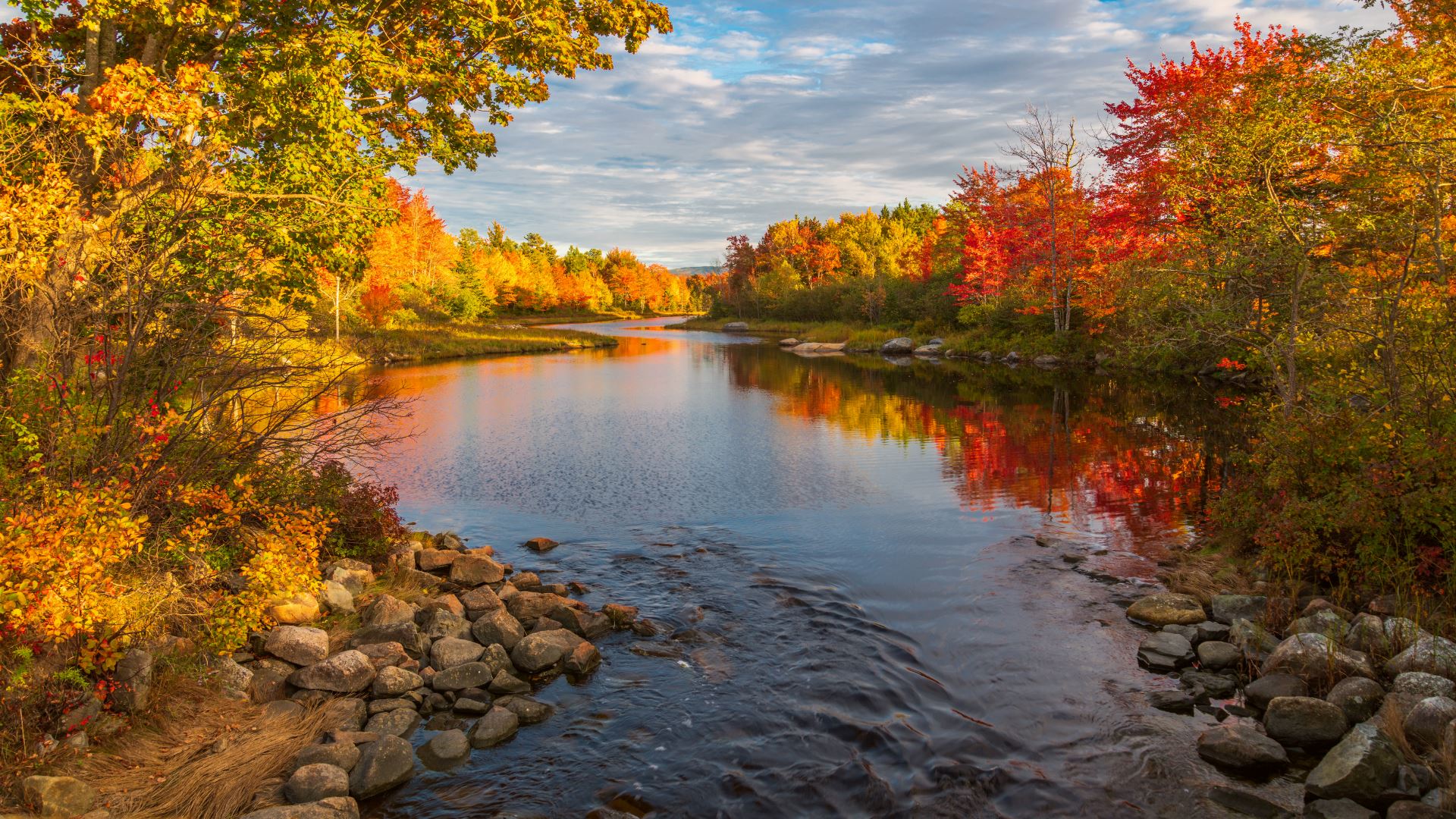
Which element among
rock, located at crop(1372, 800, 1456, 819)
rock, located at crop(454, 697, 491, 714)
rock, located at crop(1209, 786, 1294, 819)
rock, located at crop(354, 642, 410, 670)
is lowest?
rock, located at crop(1209, 786, 1294, 819)

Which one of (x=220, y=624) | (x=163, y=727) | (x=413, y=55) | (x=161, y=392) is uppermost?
(x=413, y=55)

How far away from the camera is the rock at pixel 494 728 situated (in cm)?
770

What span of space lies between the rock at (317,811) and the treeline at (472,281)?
10.9 m

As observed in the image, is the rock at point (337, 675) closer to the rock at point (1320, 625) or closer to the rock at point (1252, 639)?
the rock at point (1252, 639)

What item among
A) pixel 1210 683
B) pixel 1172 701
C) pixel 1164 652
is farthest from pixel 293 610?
pixel 1210 683

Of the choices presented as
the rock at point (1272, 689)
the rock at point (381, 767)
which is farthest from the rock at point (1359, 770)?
the rock at point (381, 767)

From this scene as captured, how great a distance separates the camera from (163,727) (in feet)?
23.2

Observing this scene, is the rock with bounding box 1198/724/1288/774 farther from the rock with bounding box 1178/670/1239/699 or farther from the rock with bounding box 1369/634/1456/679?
the rock with bounding box 1369/634/1456/679

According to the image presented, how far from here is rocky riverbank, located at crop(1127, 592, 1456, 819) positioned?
20.8 ft

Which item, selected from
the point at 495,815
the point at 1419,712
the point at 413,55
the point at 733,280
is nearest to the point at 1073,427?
the point at 1419,712

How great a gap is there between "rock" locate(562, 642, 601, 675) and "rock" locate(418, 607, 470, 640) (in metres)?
1.39

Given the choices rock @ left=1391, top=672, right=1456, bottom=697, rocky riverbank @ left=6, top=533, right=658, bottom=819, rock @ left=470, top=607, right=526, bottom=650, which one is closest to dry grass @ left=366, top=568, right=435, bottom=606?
rocky riverbank @ left=6, top=533, right=658, bottom=819

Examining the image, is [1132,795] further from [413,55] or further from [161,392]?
[413,55]

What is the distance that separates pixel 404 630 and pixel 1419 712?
33.1 ft
